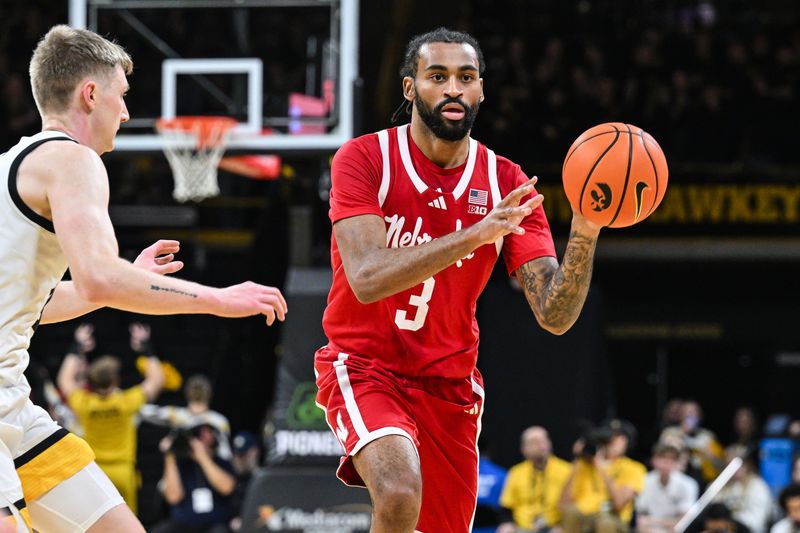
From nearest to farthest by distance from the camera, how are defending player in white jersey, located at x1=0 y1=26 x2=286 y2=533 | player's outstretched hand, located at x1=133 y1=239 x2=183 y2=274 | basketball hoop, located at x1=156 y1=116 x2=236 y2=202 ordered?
1. defending player in white jersey, located at x1=0 y1=26 x2=286 y2=533
2. player's outstretched hand, located at x1=133 y1=239 x2=183 y2=274
3. basketball hoop, located at x1=156 y1=116 x2=236 y2=202

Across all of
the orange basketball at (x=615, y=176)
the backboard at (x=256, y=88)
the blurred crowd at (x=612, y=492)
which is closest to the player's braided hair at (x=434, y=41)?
the orange basketball at (x=615, y=176)

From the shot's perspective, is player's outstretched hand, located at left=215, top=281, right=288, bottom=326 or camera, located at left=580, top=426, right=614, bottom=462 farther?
camera, located at left=580, top=426, right=614, bottom=462

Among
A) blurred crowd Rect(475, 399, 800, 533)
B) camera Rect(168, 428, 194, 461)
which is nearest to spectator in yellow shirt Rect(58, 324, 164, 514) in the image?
camera Rect(168, 428, 194, 461)

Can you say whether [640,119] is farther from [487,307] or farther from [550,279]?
[550,279]

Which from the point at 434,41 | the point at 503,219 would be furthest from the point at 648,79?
the point at 503,219

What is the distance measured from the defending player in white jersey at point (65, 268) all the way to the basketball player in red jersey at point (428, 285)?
2.59 ft

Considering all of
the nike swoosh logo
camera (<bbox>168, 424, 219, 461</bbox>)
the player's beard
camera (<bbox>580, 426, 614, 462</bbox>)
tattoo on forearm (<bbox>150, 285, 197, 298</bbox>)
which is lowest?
camera (<bbox>168, 424, 219, 461</bbox>)

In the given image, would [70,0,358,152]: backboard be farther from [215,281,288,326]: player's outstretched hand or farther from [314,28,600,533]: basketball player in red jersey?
[215,281,288,326]: player's outstretched hand

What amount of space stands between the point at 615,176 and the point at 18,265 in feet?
7.06

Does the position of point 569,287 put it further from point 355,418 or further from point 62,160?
point 62,160

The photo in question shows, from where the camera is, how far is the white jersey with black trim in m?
4.08

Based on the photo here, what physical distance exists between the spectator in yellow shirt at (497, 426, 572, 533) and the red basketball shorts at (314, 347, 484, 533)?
7.06 meters

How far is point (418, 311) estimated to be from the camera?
198 inches

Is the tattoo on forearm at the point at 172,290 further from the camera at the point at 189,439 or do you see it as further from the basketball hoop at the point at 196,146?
the camera at the point at 189,439
